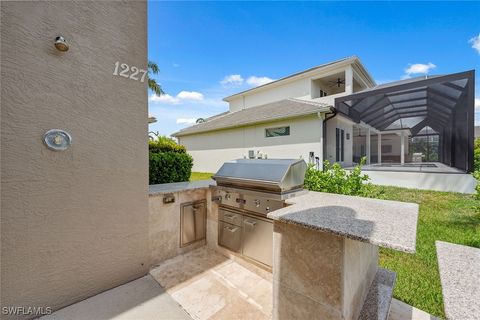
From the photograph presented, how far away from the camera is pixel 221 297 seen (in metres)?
2.52

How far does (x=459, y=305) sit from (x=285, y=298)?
1.31 m

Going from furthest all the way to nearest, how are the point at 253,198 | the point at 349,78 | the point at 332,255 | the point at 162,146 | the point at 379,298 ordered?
the point at 349,78 < the point at 162,146 < the point at 253,198 < the point at 379,298 < the point at 332,255

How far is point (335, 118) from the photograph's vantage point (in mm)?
10797

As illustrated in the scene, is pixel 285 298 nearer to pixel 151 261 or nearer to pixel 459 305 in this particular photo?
pixel 459 305

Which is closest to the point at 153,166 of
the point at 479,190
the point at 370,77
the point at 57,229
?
the point at 57,229

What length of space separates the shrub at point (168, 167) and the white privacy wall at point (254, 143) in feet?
23.5

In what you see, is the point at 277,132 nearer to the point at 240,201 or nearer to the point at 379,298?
the point at 240,201

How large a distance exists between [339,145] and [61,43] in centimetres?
1259

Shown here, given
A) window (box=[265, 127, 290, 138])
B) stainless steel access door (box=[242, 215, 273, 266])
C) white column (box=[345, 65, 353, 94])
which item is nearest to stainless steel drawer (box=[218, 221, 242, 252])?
stainless steel access door (box=[242, 215, 273, 266])

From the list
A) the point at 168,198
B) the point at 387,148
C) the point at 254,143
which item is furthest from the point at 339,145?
the point at 387,148

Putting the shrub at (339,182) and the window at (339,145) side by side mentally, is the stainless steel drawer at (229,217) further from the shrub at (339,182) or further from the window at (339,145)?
the window at (339,145)

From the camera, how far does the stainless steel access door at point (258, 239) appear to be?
2.73 m

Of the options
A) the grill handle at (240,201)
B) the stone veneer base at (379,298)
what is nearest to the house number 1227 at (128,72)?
the grill handle at (240,201)

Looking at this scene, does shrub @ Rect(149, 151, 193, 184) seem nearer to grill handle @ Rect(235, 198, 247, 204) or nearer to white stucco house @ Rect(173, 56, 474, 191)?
grill handle @ Rect(235, 198, 247, 204)
